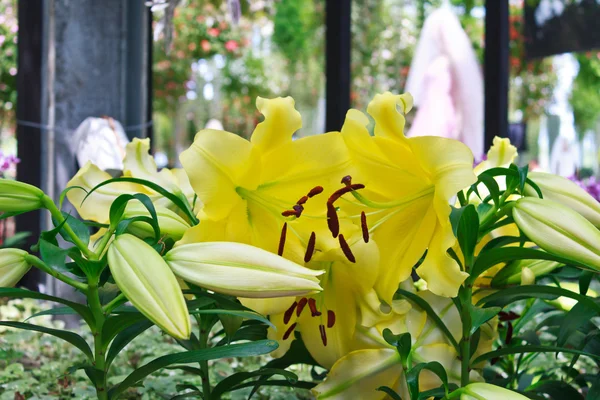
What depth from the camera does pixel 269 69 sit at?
8383 millimetres

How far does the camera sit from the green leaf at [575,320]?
486 millimetres

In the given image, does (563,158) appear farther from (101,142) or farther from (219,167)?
(219,167)

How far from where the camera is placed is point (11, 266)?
36 centimetres

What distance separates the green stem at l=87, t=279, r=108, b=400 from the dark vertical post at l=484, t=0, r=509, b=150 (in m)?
1.65

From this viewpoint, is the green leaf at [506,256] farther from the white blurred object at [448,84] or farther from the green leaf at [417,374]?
the white blurred object at [448,84]

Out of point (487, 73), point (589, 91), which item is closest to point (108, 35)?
point (487, 73)

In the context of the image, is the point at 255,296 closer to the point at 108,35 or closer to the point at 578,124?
the point at 108,35

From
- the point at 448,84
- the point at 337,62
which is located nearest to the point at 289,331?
the point at 337,62

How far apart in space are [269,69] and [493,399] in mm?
8180

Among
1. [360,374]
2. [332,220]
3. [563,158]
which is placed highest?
[332,220]

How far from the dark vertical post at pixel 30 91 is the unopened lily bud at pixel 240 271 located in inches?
62.4

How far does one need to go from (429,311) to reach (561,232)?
115 millimetres

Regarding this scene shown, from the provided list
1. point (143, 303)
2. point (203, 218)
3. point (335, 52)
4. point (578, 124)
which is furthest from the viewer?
point (578, 124)

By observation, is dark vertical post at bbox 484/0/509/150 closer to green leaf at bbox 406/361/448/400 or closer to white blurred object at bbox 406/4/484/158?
white blurred object at bbox 406/4/484/158
